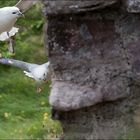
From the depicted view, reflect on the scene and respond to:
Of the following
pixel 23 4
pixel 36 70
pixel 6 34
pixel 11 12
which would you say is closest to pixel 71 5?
pixel 36 70

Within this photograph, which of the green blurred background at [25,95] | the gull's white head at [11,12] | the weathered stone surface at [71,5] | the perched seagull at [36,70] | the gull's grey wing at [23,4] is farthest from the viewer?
the gull's grey wing at [23,4]

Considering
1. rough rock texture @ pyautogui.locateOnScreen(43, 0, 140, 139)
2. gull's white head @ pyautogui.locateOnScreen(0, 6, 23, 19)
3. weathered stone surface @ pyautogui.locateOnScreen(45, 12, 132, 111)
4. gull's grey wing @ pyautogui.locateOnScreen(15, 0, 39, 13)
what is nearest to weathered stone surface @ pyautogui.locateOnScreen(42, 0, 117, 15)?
rough rock texture @ pyautogui.locateOnScreen(43, 0, 140, 139)

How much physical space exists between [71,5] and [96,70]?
0.57 metres

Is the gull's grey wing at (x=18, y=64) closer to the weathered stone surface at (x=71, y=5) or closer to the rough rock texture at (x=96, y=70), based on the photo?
the rough rock texture at (x=96, y=70)

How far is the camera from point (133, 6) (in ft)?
14.7

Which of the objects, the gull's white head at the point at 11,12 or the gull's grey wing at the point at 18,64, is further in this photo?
the gull's white head at the point at 11,12

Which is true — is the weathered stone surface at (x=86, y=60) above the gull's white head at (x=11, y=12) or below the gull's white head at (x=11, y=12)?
above

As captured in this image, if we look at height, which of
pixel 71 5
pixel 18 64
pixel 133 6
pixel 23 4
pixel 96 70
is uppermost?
pixel 71 5

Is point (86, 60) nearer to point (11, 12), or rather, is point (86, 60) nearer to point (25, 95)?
point (25, 95)

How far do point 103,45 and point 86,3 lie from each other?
0.40 metres

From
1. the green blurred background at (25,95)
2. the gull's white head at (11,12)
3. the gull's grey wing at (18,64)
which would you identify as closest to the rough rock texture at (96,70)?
the green blurred background at (25,95)

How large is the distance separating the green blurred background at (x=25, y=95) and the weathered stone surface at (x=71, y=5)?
1139 millimetres

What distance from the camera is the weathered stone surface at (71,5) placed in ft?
14.3

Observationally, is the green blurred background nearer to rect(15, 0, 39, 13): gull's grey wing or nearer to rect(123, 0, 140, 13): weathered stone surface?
rect(15, 0, 39, 13): gull's grey wing
